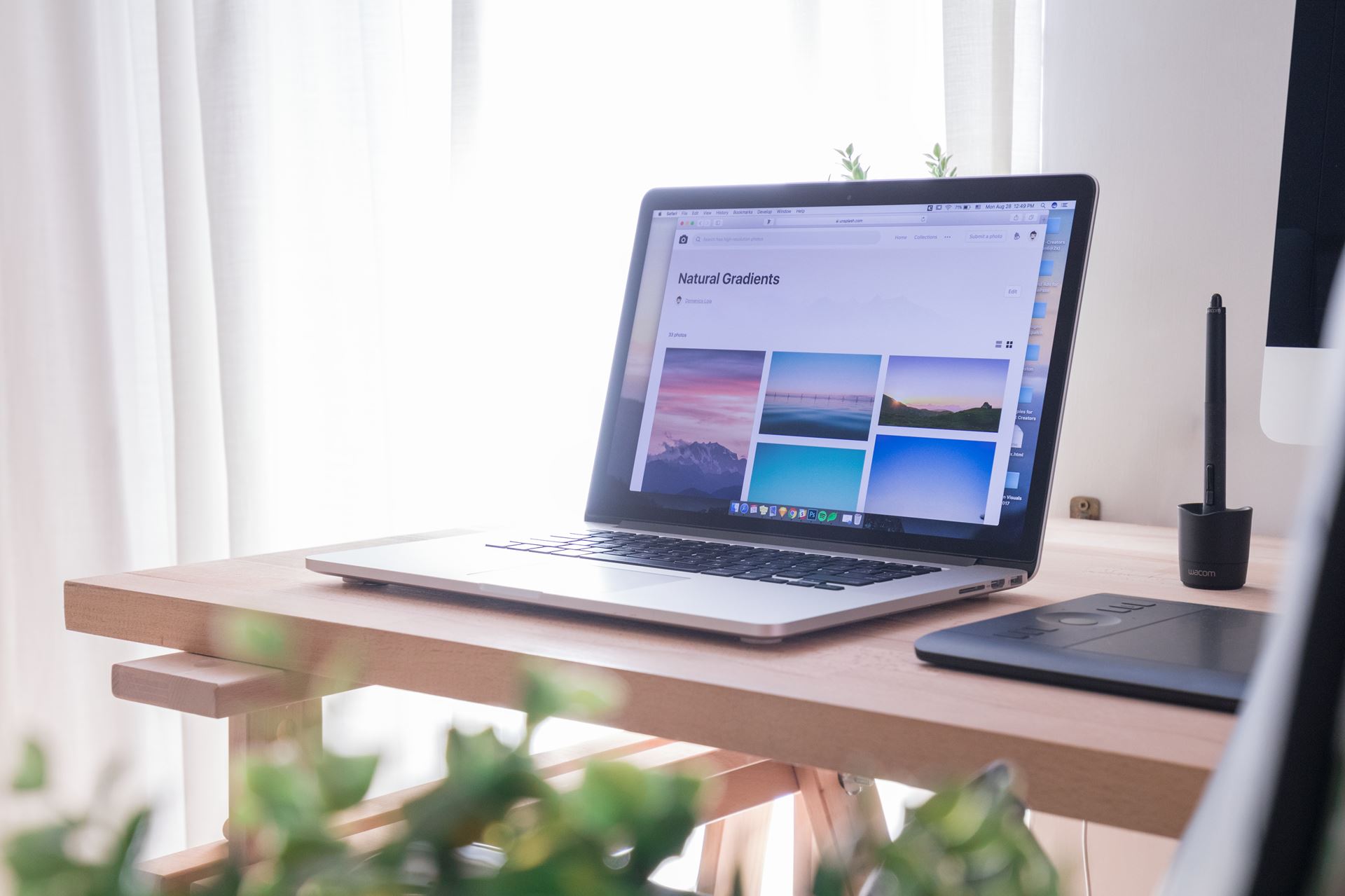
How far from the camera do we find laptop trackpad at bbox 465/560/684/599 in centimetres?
72

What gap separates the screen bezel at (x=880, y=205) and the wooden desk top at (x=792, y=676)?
59mm

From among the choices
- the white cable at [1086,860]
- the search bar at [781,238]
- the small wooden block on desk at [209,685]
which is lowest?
the white cable at [1086,860]

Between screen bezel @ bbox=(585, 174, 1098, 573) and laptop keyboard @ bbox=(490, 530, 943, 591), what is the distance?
43 millimetres

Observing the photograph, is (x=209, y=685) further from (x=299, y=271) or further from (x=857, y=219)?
(x=299, y=271)

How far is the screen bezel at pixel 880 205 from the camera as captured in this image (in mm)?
847

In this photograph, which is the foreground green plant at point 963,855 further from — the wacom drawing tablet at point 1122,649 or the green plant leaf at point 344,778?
the wacom drawing tablet at point 1122,649

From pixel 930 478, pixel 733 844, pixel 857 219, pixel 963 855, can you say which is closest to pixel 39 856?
pixel 963 855

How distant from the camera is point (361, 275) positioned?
171 cm

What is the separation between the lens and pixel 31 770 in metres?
0.19

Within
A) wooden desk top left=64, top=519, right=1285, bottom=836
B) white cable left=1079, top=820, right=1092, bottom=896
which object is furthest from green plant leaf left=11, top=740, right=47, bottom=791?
white cable left=1079, top=820, right=1092, bottom=896

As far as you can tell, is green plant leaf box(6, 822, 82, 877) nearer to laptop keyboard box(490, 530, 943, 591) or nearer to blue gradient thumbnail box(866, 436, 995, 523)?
laptop keyboard box(490, 530, 943, 591)

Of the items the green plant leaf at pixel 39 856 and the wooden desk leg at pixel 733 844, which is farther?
the wooden desk leg at pixel 733 844

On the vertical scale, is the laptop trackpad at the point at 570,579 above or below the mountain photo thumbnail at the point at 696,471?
below

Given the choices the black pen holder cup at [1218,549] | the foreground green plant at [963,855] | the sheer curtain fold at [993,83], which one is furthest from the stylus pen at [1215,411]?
the foreground green plant at [963,855]
